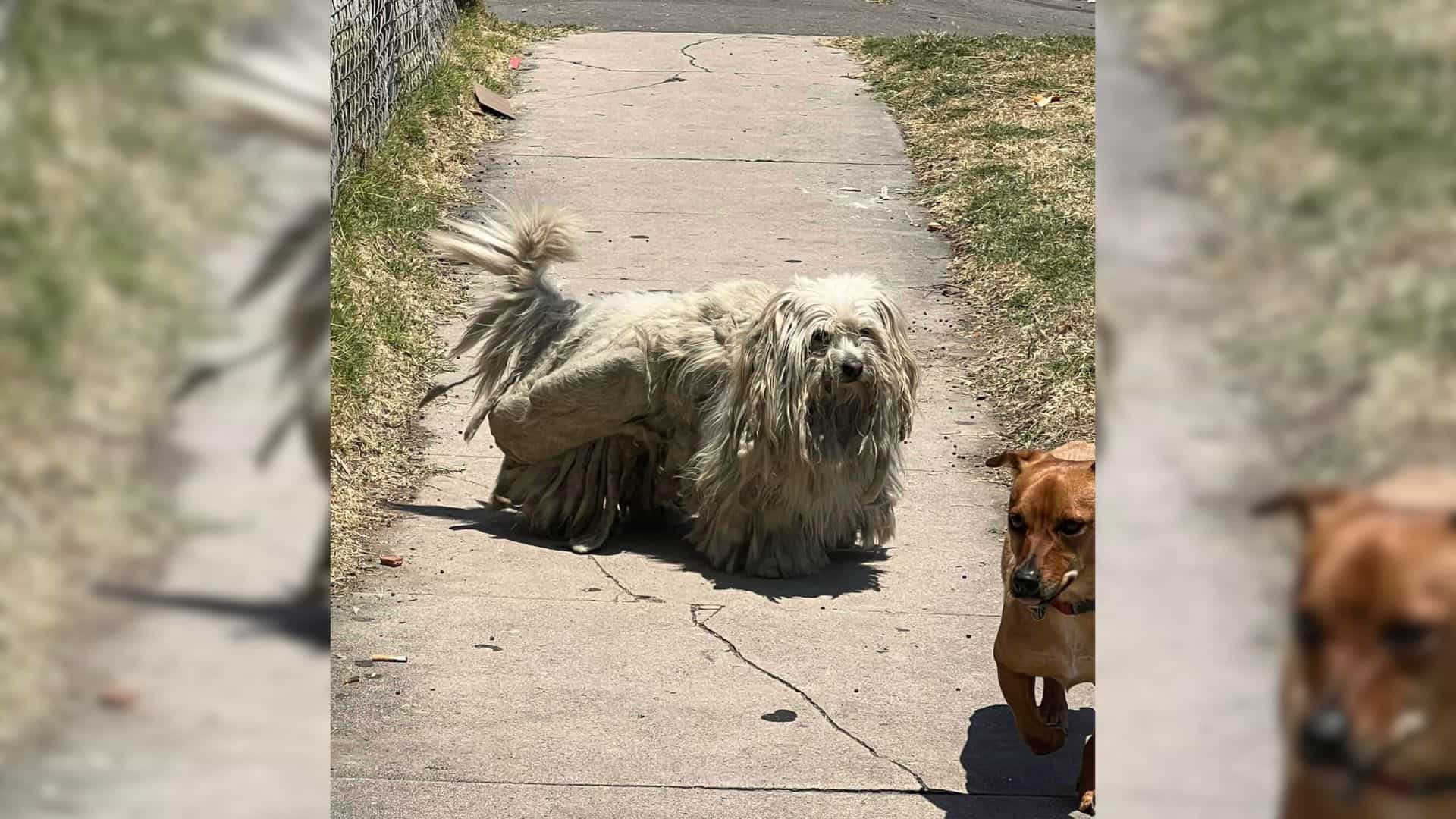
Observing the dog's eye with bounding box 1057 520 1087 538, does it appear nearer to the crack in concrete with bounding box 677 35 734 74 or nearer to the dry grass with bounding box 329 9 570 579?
the dry grass with bounding box 329 9 570 579

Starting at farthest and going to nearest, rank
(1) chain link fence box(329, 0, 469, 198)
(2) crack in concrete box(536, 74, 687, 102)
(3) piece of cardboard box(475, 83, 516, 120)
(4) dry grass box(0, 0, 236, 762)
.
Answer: (2) crack in concrete box(536, 74, 687, 102), (3) piece of cardboard box(475, 83, 516, 120), (1) chain link fence box(329, 0, 469, 198), (4) dry grass box(0, 0, 236, 762)

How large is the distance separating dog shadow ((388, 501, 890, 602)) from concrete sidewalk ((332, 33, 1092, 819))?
0.5 inches

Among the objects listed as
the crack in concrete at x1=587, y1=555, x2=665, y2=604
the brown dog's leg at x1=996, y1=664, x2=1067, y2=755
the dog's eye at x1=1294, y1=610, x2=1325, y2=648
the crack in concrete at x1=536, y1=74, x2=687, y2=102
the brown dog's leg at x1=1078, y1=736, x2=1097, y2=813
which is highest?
the dog's eye at x1=1294, y1=610, x2=1325, y2=648

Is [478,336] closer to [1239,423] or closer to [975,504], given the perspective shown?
[975,504]

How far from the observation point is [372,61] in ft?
30.2

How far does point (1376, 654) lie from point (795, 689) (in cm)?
335

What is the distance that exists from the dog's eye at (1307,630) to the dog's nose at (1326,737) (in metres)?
0.05

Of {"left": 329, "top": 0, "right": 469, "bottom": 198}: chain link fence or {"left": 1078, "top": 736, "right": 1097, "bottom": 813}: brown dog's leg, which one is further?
{"left": 329, "top": 0, "right": 469, "bottom": 198}: chain link fence

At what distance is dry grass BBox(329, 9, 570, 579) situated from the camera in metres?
5.83

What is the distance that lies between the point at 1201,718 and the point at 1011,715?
3.11 meters

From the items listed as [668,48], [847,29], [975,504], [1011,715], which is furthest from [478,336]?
[847,29]

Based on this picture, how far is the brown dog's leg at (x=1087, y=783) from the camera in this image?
3.79 m

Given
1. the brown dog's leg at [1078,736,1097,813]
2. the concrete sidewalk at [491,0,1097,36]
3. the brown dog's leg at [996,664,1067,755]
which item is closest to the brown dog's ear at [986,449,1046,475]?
the brown dog's leg at [996,664,1067,755]

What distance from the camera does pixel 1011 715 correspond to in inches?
174
